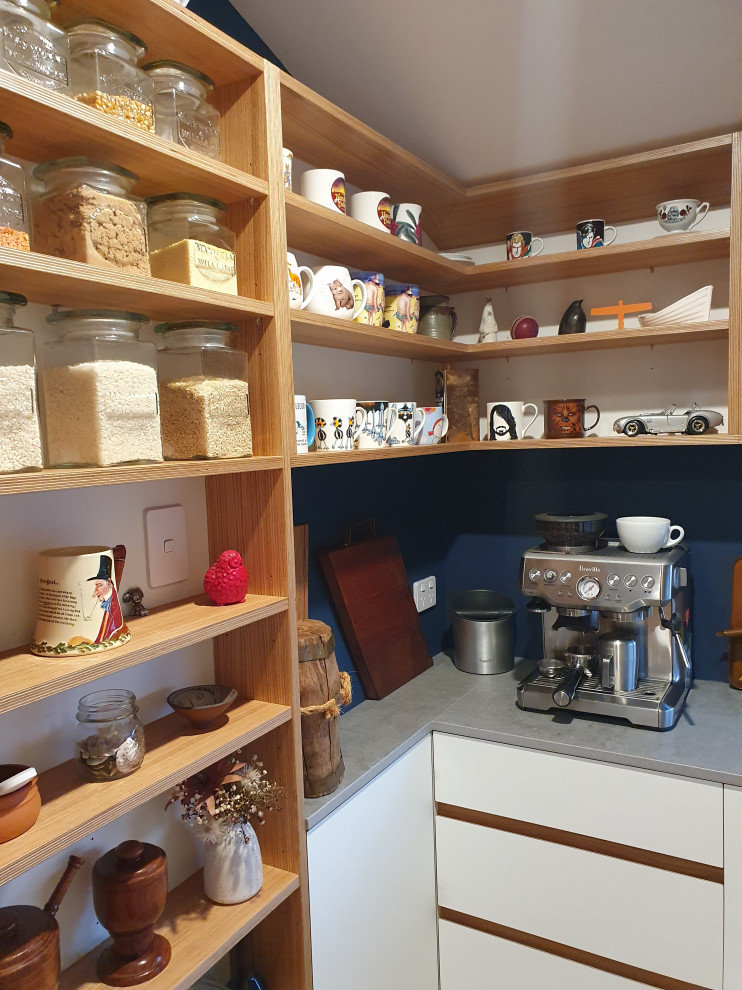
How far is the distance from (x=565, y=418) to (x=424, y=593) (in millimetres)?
700

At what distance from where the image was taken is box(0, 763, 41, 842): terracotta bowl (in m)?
0.90

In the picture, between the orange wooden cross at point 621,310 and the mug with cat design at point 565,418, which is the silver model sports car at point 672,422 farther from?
the orange wooden cross at point 621,310

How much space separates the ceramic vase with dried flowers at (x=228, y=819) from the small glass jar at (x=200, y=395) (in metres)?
0.55

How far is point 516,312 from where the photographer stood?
2203mm

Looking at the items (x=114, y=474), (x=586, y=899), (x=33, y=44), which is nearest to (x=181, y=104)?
(x=33, y=44)

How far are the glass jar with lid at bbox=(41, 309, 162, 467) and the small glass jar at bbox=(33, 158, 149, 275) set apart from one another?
0.26ft

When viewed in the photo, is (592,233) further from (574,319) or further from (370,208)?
(370,208)

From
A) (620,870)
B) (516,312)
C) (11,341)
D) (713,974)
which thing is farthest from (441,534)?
(11,341)

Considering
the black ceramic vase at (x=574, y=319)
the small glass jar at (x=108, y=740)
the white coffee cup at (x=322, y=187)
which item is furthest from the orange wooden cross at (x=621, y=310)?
the small glass jar at (x=108, y=740)

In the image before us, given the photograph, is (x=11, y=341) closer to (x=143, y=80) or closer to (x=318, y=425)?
(x=143, y=80)

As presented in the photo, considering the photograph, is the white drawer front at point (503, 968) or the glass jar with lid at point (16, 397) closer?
the glass jar with lid at point (16, 397)

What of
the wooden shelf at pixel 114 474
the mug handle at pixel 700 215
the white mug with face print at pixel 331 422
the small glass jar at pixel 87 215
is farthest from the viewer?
the mug handle at pixel 700 215

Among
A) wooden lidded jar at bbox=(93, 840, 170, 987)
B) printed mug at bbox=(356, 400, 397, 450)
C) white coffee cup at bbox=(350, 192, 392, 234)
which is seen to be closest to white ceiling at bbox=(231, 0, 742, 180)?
white coffee cup at bbox=(350, 192, 392, 234)

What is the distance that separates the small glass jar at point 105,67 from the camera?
3.26 ft
